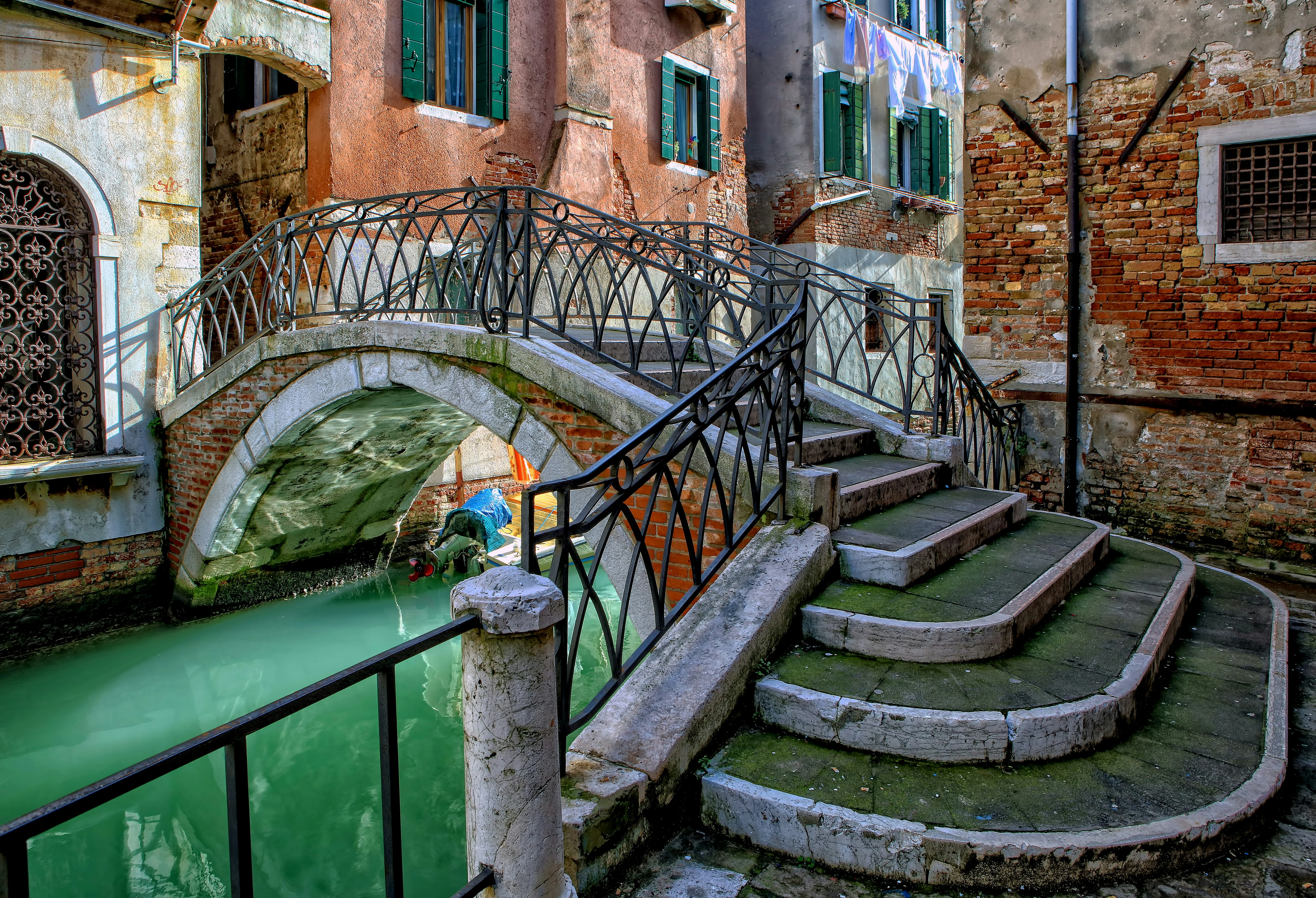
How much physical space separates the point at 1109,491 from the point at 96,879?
7268mm

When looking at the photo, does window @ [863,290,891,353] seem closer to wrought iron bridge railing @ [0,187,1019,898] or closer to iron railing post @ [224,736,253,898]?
wrought iron bridge railing @ [0,187,1019,898]

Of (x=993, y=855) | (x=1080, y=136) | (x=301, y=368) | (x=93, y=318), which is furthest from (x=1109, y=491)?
(x=93, y=318)

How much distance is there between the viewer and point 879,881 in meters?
2.60

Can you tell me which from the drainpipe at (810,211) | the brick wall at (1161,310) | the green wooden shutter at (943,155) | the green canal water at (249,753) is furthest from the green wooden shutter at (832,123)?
the green canal water at (249,753)

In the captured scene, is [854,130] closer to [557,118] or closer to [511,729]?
[557,118]

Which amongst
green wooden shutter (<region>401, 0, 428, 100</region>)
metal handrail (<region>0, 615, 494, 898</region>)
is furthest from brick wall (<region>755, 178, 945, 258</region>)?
metal handrail (<region>0, 615, 494, 898</region>)

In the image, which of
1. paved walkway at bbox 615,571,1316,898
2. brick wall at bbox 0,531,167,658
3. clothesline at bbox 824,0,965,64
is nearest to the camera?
paved walkway at bbox 615,571,1316,898

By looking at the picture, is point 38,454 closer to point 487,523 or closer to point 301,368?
point 301,368

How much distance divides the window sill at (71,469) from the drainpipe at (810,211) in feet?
30.1

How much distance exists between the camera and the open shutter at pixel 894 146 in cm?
1495

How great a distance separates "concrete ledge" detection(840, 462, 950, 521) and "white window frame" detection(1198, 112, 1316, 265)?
317 centimetres

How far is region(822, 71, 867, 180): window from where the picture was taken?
13.5m

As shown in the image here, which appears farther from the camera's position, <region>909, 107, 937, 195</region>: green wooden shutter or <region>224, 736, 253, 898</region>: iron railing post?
<region>909, 107, 937, 195</region>: green wooden shutter

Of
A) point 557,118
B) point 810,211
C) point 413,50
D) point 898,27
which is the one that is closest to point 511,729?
point 413,50
